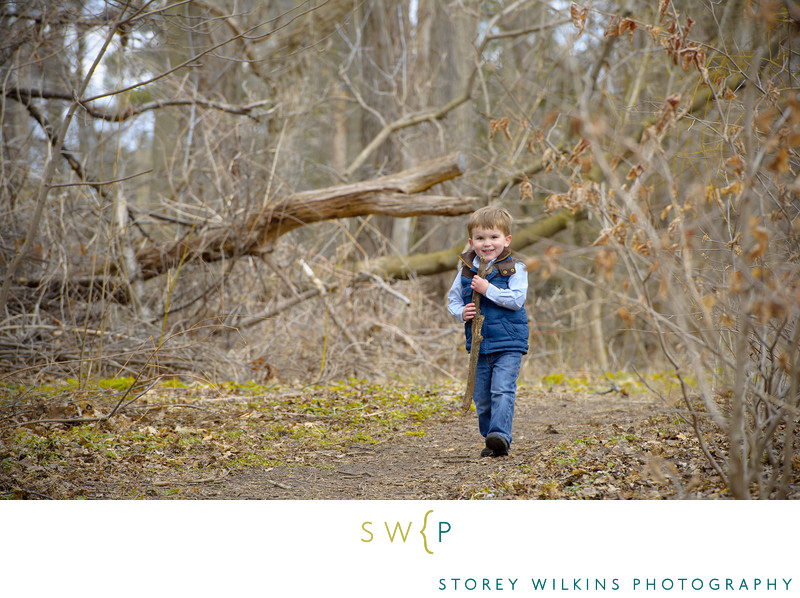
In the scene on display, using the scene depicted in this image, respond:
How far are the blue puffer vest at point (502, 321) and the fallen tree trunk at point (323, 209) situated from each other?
2.99 meters

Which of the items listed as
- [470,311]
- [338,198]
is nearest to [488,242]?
[470,311]

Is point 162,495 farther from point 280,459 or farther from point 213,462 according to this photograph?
point 280,459

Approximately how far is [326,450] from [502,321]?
144 centimetres

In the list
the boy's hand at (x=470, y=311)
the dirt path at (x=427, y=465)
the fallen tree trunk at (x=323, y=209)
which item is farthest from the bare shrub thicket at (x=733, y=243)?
the fallen tree trunk at (x=323, y=209)

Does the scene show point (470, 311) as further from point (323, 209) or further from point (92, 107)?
point (92, 107)

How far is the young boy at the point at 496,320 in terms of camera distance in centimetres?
416

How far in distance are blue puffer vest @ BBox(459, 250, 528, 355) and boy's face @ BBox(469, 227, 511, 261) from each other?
6 centimetres

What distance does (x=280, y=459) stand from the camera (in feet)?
14.4

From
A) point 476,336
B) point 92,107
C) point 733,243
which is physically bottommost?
point 476,336

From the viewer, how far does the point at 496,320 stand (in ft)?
14.1

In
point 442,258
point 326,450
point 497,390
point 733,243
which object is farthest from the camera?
point 442,258

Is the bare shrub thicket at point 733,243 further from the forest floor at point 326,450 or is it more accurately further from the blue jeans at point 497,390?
the blue jeans at point 497,390

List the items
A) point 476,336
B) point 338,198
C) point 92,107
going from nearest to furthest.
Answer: point 476,336, point 92,107, point 338,198
